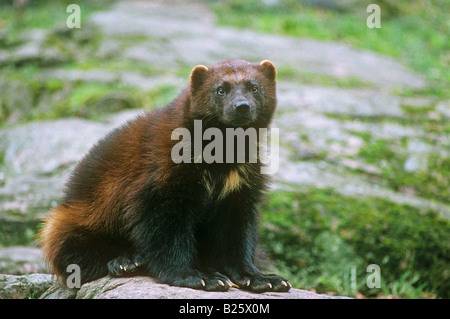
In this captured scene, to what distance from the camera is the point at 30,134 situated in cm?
675

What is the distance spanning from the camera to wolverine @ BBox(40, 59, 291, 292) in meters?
3.09

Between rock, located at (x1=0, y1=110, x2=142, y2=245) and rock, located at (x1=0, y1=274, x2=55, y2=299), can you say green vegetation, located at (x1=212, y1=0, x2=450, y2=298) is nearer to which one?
rock, located at (x1=0, y1=274, x2=55, y2=299)

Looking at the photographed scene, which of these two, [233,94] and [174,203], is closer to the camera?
[174,203]

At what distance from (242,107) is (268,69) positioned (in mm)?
599

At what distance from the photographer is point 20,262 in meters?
4.52

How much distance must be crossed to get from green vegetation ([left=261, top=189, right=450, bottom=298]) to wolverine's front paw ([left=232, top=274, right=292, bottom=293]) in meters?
1.49

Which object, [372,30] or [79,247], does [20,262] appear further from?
[372,30]

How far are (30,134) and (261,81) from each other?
14.0 feet

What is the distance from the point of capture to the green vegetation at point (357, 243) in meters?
4.78

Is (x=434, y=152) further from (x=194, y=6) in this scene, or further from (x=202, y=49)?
(x=194, y=6)

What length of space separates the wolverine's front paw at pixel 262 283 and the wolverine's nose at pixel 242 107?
39.2 inches

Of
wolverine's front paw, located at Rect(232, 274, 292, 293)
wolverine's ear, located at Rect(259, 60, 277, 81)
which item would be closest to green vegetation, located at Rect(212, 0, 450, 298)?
wolverine's ear, located at Rect(259, 60, 277, 81)

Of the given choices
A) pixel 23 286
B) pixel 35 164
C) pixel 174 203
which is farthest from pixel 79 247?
pixel 35 164
